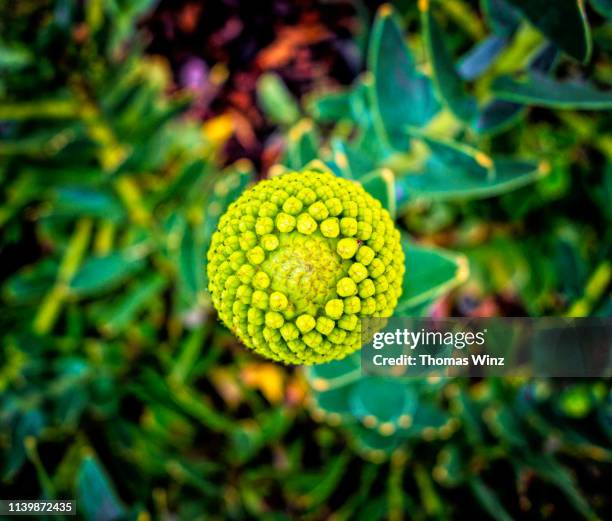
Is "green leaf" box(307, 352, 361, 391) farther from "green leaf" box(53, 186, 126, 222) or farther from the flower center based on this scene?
"green leaf" box(53, 186, 126, 222)

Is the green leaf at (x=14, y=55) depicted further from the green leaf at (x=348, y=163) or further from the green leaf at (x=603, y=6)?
the green leaf at (x=603, y=6)

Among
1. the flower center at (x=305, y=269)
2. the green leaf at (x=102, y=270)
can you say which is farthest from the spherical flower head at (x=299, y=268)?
the green leaf at (x=102, y=270)

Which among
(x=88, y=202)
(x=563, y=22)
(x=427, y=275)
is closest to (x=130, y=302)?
(x=88, y=202)

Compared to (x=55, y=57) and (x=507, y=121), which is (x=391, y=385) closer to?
(x=507, y=121)

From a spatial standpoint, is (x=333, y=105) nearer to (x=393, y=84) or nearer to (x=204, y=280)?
(x=393, y=84)

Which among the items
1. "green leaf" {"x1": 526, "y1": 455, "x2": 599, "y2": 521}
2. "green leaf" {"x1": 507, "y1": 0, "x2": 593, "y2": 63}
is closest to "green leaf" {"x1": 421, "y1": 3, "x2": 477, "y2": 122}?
"green leaf" {"x1": 507, "y1": 0, "x2": 593, "y2": 63}

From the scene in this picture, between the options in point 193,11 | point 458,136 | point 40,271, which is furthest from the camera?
point 193,11

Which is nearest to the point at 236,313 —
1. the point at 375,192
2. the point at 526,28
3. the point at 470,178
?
the point at 375,192
